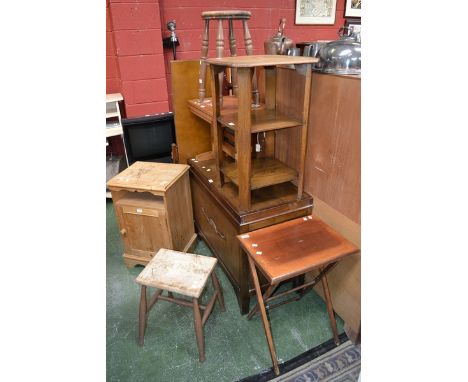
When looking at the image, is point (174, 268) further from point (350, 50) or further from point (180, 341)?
point (350, 50)

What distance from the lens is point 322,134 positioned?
151cm

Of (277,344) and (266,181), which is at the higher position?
(266,181)

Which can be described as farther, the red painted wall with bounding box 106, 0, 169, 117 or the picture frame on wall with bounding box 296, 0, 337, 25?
the picture frame on wall with bounding box 296, 0, 337, 25

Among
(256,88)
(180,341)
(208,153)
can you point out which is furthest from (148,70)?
(180,341)

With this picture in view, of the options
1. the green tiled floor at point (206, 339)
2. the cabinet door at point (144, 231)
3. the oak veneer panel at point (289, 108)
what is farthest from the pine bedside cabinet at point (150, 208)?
the oak veneer panel at point (289, 108)

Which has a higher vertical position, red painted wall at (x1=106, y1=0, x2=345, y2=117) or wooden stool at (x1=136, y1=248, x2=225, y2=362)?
red painted wall at (x1=106, y1=0, x2=345, y2=117)

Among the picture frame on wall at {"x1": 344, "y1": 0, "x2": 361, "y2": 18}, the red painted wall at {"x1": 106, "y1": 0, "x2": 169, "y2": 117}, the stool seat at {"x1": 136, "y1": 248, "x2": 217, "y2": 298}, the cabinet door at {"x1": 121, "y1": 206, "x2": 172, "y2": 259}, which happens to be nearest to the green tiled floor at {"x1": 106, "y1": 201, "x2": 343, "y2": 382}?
the cabinet door at {"x1": 121, "y1": 206, "x2": 172, "y2": 259}

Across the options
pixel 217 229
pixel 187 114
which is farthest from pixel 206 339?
pixel 187 114

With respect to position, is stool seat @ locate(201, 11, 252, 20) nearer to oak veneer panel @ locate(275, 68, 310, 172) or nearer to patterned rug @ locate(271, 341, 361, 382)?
oak veneer panel @ locate(275, 68, 310, 172)

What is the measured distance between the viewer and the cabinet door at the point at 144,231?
2.01 m

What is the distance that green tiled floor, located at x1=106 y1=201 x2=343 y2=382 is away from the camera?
150cm

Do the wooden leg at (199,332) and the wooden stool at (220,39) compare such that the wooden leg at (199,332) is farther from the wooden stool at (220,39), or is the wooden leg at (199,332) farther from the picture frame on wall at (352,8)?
the picture frame on wall at (352,8)

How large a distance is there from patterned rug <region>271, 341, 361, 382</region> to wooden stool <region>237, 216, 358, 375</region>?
0.06 metres
